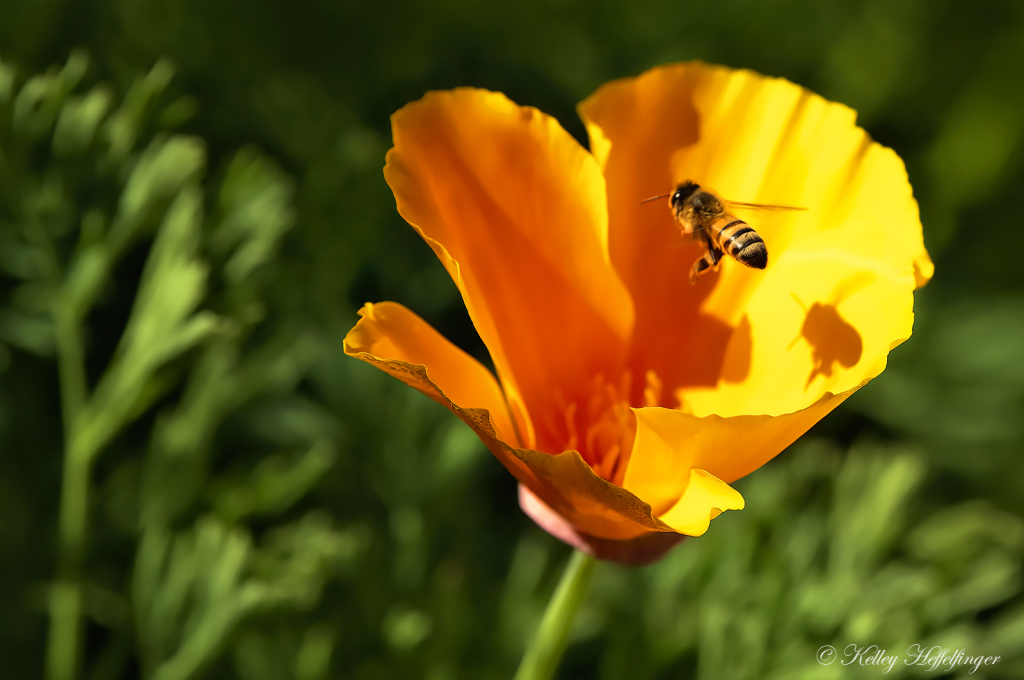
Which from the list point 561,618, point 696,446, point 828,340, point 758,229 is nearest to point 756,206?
point 758,229

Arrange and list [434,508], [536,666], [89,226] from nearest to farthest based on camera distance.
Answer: [536,666] → [89,226] → [434,508]

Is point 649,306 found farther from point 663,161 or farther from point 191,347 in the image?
point 191,347

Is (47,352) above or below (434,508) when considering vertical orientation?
above

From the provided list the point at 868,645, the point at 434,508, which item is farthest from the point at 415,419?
the point at 868,645

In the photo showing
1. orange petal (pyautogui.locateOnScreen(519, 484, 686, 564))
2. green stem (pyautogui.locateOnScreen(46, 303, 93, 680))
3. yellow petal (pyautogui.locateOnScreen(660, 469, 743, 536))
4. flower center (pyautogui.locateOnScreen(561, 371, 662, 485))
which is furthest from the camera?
green stem (pyautogui.locateOnScreen(46, 303, 93, 680))

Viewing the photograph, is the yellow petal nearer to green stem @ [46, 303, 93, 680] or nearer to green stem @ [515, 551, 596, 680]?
green stem @ [515, 551, 596, 680]

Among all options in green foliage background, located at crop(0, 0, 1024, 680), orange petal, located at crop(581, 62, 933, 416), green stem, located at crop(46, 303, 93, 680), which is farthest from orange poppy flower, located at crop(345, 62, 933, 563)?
green stem, located at crop(46, 303, 93, 680)

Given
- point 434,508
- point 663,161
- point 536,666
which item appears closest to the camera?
point 536,666

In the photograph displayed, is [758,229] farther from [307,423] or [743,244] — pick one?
[307,423]
